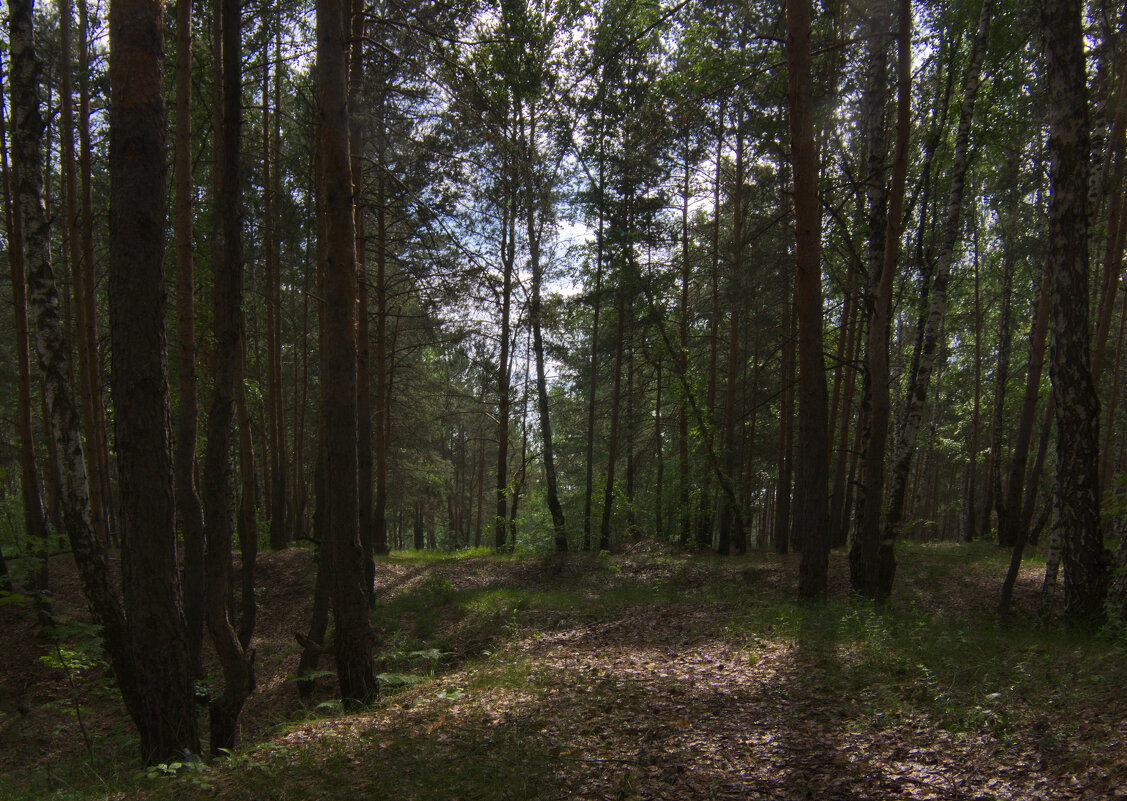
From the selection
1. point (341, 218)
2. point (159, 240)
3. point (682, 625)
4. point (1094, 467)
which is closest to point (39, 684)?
point (159, 240)

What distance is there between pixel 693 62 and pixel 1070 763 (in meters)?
12.6

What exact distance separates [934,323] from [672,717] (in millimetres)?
7276

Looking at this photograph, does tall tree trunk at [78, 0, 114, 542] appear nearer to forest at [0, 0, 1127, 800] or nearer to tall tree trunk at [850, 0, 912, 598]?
forest at [0, 0, 1127, 800]

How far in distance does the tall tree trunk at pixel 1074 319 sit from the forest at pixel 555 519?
3 cm

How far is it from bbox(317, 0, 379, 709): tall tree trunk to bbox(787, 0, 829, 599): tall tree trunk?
226 inches

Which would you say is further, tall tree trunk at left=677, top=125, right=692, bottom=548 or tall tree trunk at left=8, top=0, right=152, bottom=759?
tall tree trunk at left=677, top=125, right=692, bottom=548

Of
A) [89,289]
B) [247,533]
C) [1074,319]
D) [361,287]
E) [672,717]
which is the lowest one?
[672,717]

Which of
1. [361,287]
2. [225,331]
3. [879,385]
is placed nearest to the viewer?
[225,331]

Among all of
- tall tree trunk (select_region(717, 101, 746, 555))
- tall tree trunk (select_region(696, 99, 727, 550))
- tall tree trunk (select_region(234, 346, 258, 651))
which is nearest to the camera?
tall tree trunk (select_region(234, 346, 258, 651))

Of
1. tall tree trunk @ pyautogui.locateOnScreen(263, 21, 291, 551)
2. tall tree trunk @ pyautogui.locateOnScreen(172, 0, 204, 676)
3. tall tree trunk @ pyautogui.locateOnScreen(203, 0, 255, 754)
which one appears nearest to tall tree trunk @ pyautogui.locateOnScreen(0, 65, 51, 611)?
tall tree trunk @ pyautogui.locateOnScreen(263, 21, 291, 551)

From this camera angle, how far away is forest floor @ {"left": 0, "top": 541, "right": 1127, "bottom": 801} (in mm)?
4020

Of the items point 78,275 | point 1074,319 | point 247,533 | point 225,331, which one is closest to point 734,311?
point 1074,319

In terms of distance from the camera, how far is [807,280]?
8469 mm

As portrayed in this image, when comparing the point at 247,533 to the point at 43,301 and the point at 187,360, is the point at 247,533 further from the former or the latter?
the point at 43,301
